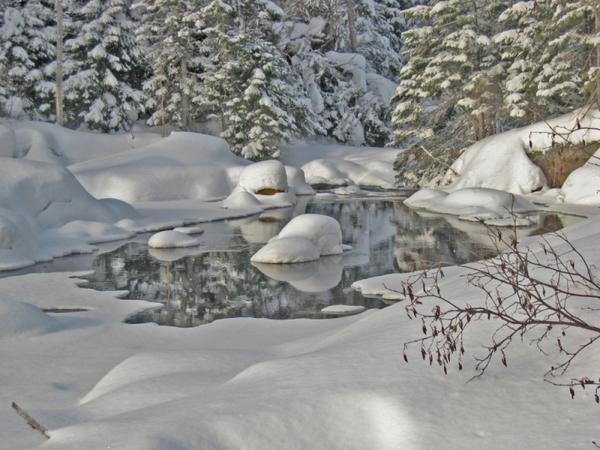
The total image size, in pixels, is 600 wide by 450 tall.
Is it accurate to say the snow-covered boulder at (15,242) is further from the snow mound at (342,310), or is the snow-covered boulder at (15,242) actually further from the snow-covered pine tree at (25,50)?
the snow-covered pine tree at (25,50)

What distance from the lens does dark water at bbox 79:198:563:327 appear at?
8891mm

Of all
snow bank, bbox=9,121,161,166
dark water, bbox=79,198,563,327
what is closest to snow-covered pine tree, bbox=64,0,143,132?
snow bank, bbox=9,121,161,166

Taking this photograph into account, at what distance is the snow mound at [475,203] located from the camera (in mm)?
18531

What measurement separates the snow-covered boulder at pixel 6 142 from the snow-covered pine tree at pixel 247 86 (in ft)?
40.3

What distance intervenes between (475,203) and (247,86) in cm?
1731

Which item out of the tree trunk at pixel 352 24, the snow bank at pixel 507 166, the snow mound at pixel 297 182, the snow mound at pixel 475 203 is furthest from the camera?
the tree trunk at pixel 352 24

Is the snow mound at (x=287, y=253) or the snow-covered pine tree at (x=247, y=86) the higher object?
the snow-covered pine tree at (x=247, y=86)

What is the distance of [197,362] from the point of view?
5.16 meters

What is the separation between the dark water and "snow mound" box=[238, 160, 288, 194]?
6479 millimetres

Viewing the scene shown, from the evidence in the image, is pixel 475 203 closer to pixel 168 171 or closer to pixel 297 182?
pixel 297 182

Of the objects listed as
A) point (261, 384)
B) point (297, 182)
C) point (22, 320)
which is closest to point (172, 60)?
point (297, 182)

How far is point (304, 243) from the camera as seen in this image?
1242cm

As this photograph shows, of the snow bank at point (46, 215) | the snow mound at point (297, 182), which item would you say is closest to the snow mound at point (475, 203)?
the snow mound at point (297, 182)

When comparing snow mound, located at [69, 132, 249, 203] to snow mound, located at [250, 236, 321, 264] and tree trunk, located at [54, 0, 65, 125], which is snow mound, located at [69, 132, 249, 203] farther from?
snow mound, located at [250, 236, 321, 264]
